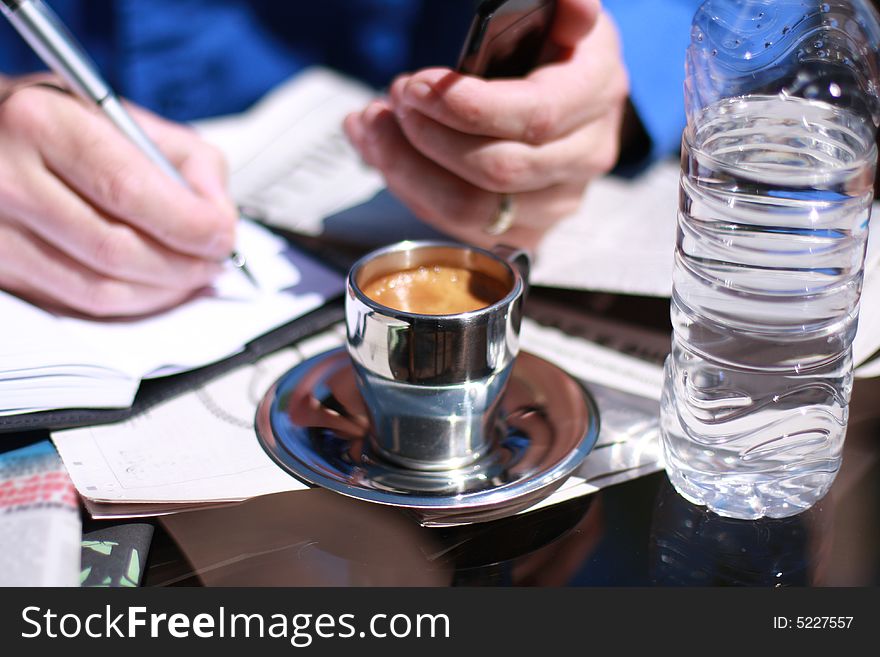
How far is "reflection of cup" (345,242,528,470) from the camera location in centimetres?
62

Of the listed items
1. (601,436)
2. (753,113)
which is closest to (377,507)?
(601,436)

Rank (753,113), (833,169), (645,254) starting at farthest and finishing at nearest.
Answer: (645,254), (753,113), (833,169)

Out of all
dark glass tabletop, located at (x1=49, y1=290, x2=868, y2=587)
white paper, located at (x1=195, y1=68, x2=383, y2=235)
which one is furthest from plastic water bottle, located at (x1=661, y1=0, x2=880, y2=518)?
white paper, located at (x1=195, y1=68, x2=383, y2=235)

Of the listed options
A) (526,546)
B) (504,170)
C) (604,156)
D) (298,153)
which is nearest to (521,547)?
(526,546)

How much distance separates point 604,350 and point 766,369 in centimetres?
22

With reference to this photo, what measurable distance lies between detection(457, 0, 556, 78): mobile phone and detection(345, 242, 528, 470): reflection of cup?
19cm

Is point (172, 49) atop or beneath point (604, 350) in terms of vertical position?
atop

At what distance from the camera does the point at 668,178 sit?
3.87 ft

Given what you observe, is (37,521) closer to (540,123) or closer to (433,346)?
(433,346)

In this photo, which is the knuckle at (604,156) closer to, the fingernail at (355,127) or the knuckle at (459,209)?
the knuckle at (459,209)

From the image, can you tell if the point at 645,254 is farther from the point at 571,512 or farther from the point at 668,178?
the point at 571,512

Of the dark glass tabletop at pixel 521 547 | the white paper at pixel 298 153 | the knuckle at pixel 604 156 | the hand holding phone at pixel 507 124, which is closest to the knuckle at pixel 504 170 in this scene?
the hand holding phone at pixel 507 124

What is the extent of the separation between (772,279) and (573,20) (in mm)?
366

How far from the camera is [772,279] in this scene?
64 centimetres
